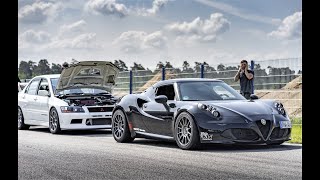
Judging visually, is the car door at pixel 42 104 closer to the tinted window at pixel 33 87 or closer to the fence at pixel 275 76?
the tinted window at pixel 33 87

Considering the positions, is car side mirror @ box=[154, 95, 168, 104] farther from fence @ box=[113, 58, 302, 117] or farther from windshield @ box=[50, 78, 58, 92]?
fence @ box=[113, 58, 302, 117]

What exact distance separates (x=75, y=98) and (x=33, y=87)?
1.97m

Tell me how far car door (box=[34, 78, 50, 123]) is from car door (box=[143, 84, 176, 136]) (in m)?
4.65

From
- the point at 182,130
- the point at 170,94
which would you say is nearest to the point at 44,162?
the point at 182,130

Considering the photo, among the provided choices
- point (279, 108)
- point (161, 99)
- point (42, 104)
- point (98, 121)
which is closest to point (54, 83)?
point (42, 104)

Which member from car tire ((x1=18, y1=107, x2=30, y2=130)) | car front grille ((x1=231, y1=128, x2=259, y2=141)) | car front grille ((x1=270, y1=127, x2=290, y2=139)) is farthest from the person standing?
car tire ((x1=18, y1=107, x2=30, y2=130))

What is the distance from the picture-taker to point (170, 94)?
467 inches

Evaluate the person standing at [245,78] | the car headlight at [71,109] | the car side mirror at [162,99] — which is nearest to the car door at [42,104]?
the car headlight at [71,109]

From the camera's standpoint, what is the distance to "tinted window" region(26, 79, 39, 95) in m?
16.9

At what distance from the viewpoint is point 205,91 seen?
38.3 ft
